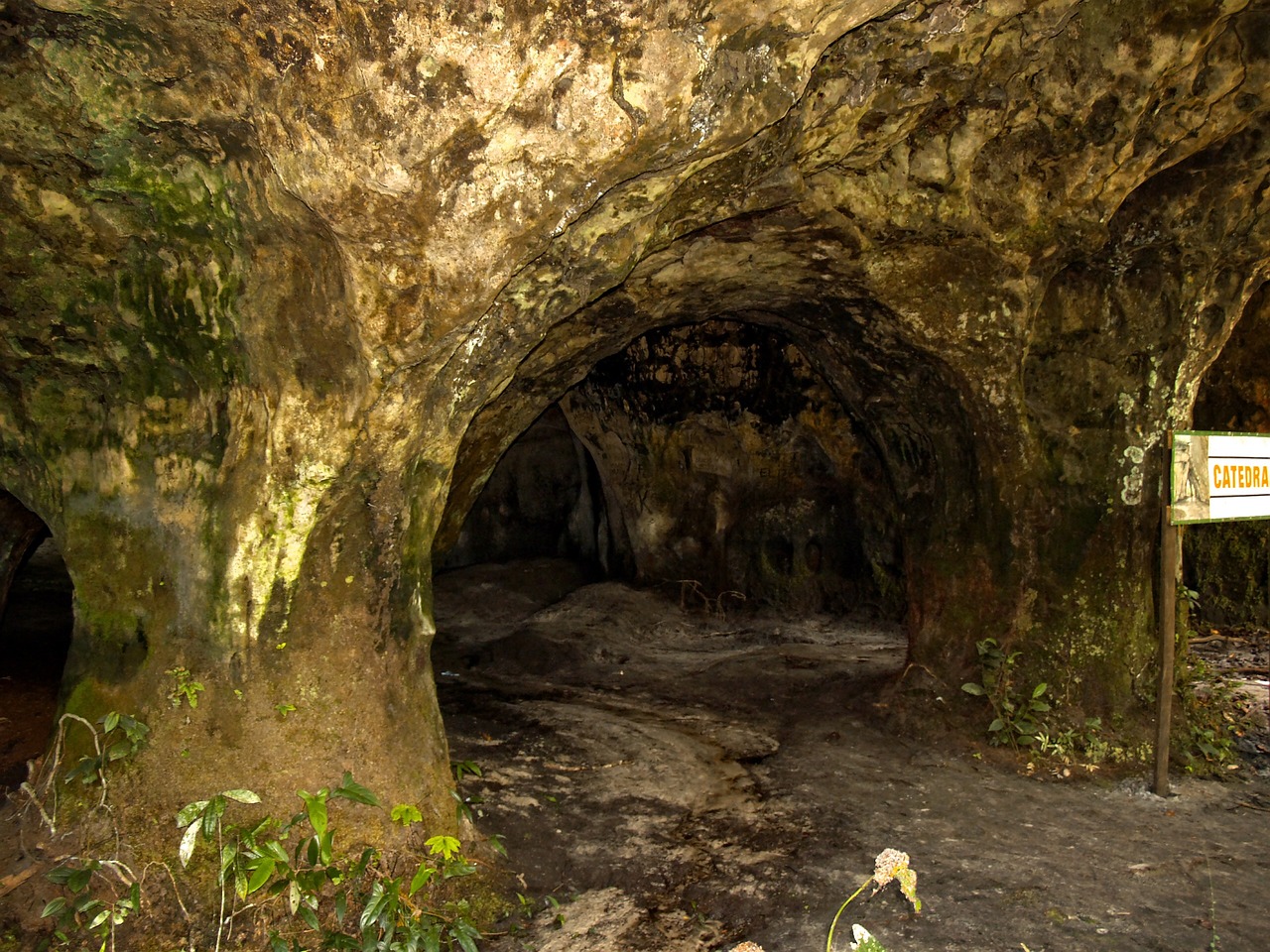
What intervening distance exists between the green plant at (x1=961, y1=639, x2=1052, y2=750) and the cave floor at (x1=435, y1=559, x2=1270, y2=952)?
199 mm

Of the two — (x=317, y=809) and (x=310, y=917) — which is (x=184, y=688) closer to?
(x=317, y=809)

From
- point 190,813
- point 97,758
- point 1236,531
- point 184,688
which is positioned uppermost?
point 1236,531

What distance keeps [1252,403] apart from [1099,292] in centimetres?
421

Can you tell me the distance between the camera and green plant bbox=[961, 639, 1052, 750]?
5.36 metres

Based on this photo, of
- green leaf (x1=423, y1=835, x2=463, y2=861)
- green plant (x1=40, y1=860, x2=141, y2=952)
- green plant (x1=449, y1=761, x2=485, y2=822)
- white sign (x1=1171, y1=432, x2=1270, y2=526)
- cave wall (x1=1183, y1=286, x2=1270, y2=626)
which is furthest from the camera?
cave wall (x1=1183, y1=286, x2=1270, y2=626)

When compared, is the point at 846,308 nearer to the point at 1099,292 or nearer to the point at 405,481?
the point at 1099,292

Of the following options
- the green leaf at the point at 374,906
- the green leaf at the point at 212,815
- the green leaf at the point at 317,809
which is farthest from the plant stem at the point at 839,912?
the green leaf at the point at 212,815

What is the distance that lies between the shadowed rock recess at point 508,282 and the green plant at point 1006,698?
140mm

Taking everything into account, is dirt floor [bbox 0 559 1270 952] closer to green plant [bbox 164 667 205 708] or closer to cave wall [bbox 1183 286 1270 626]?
green plant [bbox 164 667 205 708]

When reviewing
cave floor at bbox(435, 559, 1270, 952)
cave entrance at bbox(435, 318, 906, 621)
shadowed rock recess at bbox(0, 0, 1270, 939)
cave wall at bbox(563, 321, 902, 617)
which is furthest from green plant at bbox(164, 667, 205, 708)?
cave wall at bbox(563, 321, 902, 617)

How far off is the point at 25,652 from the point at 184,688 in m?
4.86

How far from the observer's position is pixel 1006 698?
552 centimetres

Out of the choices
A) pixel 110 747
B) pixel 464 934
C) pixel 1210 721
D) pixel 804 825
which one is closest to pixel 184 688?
pixel 110 747

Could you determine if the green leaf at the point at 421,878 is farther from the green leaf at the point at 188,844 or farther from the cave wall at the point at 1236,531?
the cave wall at the point at 1236,531
